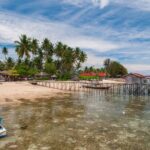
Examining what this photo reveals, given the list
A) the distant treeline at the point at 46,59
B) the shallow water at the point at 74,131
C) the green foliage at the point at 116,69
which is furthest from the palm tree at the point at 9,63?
the shallow water at the point at 74,131

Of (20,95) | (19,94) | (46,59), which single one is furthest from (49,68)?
(20,95)

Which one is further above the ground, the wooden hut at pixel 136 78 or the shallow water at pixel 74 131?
the wooden hut at pixel 136 78

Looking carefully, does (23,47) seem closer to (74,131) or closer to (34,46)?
(34,46)

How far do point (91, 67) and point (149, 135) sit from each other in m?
118

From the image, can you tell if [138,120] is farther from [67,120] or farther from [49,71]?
[49,71]

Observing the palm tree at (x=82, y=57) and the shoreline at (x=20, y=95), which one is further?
the palm tree at (x=82, y=57)

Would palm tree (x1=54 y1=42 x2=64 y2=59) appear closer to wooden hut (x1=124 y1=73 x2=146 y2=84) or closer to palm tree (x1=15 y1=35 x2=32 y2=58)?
palm tree (x1=15 y1=35 x2=32 y2=58)

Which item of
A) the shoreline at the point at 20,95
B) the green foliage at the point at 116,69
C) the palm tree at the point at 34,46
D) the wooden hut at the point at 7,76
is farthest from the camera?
the green foliage at the point at 116,69

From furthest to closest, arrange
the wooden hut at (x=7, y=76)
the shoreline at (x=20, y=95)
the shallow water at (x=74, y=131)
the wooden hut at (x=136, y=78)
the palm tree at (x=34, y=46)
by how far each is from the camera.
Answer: the palm tree at (x=34, y=46) → the wooden hut at (x=7, y=76) → the wooden hut at (x=136, y=78) → the shoreline at (x=20, y=95) → the shallow water at (x=74, y=131)

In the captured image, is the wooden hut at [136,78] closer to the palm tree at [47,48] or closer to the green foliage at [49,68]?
the green foliage at [49,68]

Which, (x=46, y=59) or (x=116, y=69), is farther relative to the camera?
(x=116, y=69)

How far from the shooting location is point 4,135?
14203 millimetres

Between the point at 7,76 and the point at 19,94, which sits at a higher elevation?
the point at 7,76

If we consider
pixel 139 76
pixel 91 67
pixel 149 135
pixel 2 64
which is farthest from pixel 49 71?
pixel 149 135
